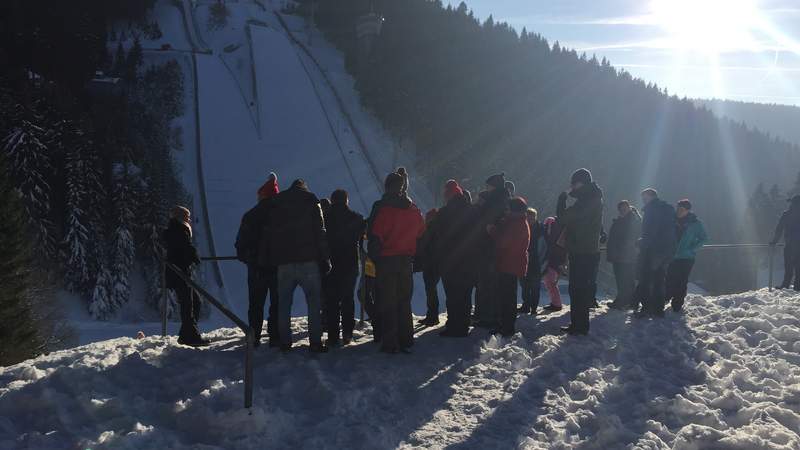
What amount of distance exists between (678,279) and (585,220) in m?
3.38

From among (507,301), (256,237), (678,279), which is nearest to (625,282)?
(678,279)

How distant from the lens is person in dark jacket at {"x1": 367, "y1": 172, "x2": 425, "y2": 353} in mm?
6727

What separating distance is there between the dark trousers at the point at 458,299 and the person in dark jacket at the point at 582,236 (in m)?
1.48

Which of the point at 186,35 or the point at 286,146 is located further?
the point at 186,35

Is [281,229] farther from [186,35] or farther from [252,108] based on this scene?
[186,35]

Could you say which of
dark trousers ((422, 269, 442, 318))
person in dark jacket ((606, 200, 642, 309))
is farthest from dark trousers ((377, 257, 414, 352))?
person in dark jacket ((606, 200, 642, 309))

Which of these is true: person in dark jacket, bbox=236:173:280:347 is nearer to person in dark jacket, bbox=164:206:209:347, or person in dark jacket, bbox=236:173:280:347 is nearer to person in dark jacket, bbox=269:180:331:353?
person in dark jacket, bbox=269:180:331:353

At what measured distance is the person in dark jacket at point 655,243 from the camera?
9.15 m

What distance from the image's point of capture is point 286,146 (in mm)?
47312

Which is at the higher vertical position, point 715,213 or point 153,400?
point 153,400

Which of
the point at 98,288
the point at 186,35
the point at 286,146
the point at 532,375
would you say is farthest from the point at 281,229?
the point at 186,35

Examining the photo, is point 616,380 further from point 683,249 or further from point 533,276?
point 683,249

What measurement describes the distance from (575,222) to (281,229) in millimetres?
3949

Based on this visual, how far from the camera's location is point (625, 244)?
984 centimetres
